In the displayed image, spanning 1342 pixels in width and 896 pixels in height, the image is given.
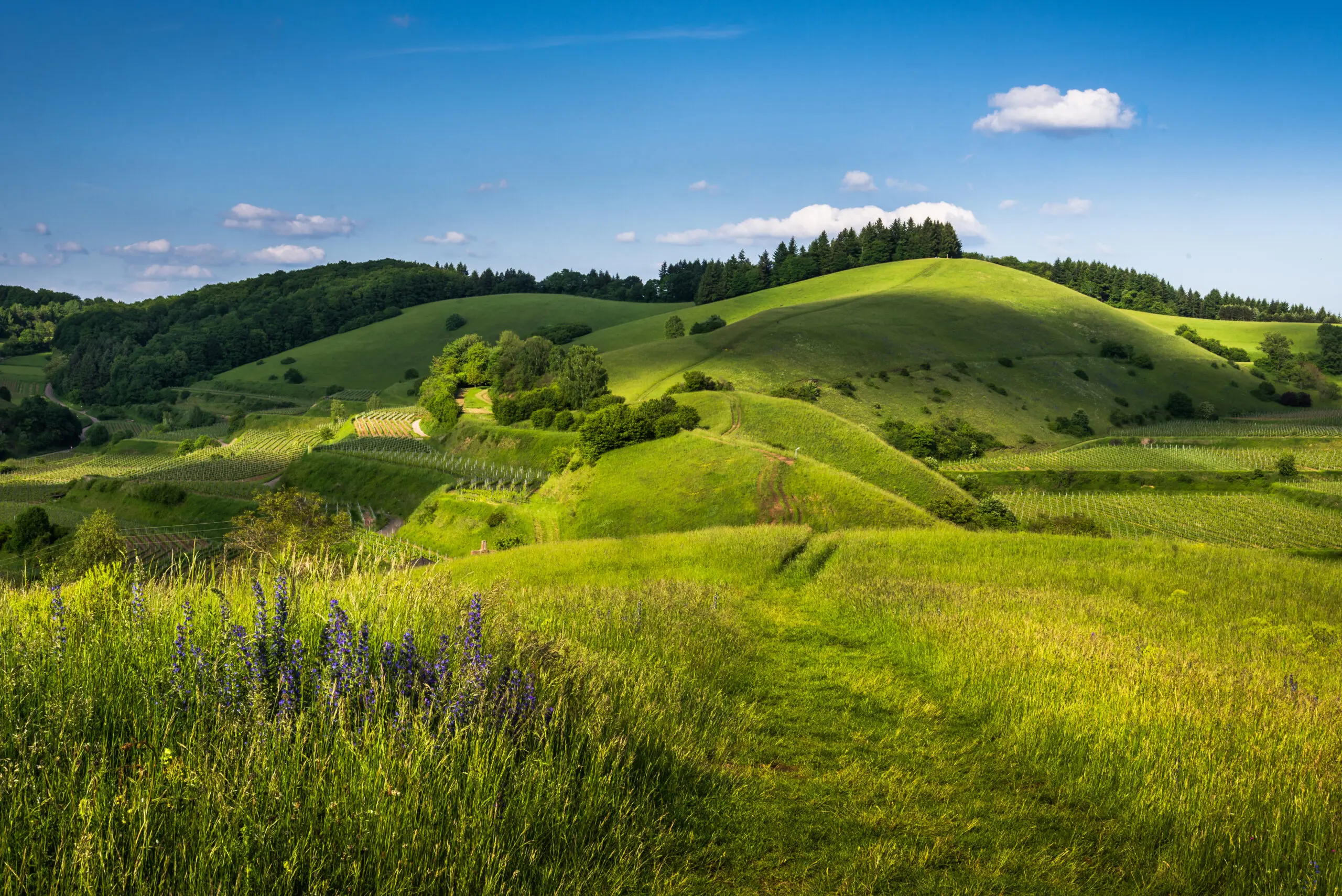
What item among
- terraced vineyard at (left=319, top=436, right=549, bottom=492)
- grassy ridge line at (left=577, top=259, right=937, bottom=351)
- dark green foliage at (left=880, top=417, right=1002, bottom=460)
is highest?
grassy ridge line at (left=577, top=259, right=937, bottom=351)

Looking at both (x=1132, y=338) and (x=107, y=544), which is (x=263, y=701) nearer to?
(x=107, y=544)

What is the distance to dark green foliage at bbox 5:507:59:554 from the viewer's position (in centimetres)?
5931

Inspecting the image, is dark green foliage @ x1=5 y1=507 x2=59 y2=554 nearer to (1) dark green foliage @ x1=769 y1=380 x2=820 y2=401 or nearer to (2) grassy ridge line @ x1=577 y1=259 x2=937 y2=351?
(1) dark green foliage @ x1=769 y1=380 x2=820 y2=401

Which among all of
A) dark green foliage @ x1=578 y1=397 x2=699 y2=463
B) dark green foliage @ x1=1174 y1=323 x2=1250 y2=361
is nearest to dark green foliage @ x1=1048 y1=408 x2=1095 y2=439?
dark green foliage @ x1=578 y1=397 x2=699 y2=463

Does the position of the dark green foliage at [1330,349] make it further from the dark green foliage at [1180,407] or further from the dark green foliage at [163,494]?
the dark green foliage at [163,494]

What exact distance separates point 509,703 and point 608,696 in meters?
1.02

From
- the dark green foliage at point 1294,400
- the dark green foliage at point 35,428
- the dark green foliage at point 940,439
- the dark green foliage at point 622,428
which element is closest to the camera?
the dark green foliage at point 622,428

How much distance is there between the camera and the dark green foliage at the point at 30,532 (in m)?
59.3

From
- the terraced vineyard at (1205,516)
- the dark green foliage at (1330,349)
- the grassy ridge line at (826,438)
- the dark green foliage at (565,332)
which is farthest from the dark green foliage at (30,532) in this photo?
the dark green foliage at (1330,349)

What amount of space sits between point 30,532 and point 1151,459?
10857 centimetres

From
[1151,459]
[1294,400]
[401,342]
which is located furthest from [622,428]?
[1294,400]

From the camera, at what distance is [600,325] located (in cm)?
17475

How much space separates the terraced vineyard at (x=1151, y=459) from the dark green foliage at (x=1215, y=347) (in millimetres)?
76755

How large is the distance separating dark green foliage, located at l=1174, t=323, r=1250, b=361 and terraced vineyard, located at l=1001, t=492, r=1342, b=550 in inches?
4344
